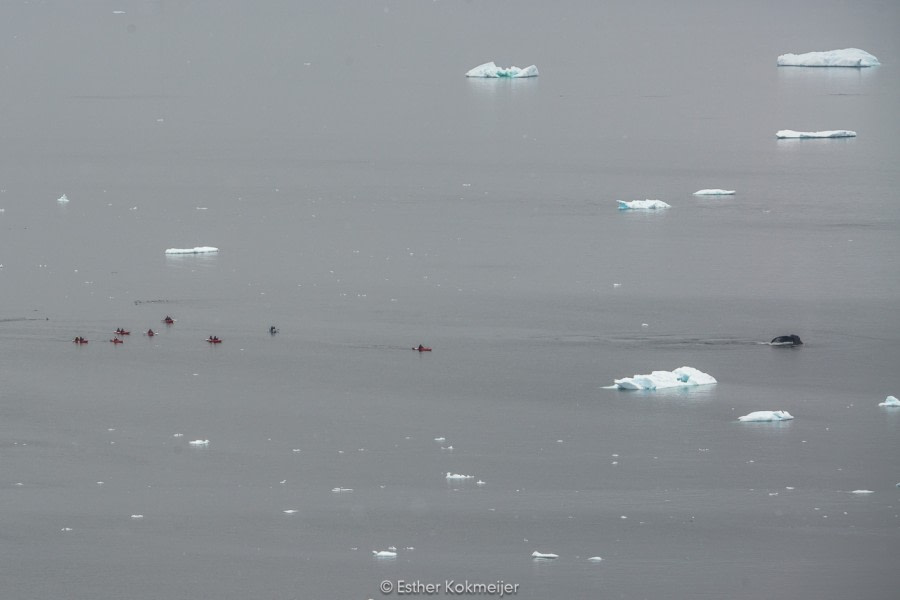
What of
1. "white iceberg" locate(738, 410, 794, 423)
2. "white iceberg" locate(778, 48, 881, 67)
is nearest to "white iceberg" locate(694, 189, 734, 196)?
"white iceberg" locate(738, 410, 794, 423)

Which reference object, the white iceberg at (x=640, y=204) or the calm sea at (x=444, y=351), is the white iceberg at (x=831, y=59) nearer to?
the calm sea at (x=444, y=351)

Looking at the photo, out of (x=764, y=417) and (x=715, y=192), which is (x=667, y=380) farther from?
(x=715, y=192)

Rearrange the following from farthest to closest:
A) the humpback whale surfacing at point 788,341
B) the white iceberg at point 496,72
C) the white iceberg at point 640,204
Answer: the white iceberg at point 496,72 < the white iceberg at point 640,204 < the humpback whale surfacing at point 788,341

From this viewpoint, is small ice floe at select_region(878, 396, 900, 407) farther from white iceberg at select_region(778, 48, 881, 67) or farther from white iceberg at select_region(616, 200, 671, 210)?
white iceberg at select_region(778, 48, 881, 67)

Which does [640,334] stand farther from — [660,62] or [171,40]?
[171,40]

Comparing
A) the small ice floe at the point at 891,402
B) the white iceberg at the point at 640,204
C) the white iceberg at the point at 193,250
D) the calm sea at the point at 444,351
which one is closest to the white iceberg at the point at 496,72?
the calm sea at the point at 444,351

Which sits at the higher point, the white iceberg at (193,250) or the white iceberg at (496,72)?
the white iceberg at (496,72)

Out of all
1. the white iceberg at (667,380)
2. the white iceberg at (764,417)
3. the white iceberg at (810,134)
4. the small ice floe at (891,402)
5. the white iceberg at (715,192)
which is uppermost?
the white iceberg at (810,134)

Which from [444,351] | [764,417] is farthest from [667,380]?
[444,351]
